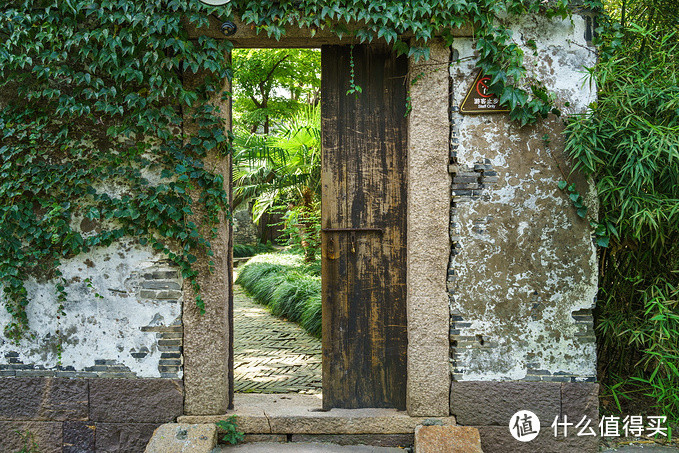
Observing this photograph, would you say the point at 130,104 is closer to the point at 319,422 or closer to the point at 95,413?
the point at 95,413

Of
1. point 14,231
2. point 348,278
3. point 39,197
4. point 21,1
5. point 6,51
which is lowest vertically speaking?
point 348,278

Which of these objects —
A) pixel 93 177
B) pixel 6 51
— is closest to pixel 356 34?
pixel 93 177

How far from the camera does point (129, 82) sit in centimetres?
311

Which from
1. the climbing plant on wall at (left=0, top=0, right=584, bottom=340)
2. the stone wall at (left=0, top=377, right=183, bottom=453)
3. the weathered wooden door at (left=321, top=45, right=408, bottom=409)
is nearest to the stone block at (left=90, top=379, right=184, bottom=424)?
the stone wall at (left=0, top=377, right=183, bottom=453)

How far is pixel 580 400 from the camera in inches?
124

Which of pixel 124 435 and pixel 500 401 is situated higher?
pixel 500 401

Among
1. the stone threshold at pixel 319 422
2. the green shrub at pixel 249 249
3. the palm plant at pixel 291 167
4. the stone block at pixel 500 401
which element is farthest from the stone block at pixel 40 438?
the green shrub at pixel 249 249

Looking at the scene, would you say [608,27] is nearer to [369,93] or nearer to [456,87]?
[456,87]

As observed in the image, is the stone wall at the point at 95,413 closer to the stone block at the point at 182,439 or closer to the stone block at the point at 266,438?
the stone block at the point at 182,439

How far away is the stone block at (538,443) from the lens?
315 centimetres

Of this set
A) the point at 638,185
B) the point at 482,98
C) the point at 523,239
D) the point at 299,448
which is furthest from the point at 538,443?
the point at 482,98

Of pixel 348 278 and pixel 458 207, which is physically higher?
pixel 458 207

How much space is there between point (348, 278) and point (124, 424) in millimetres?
1793

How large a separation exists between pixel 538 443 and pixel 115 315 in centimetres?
294
